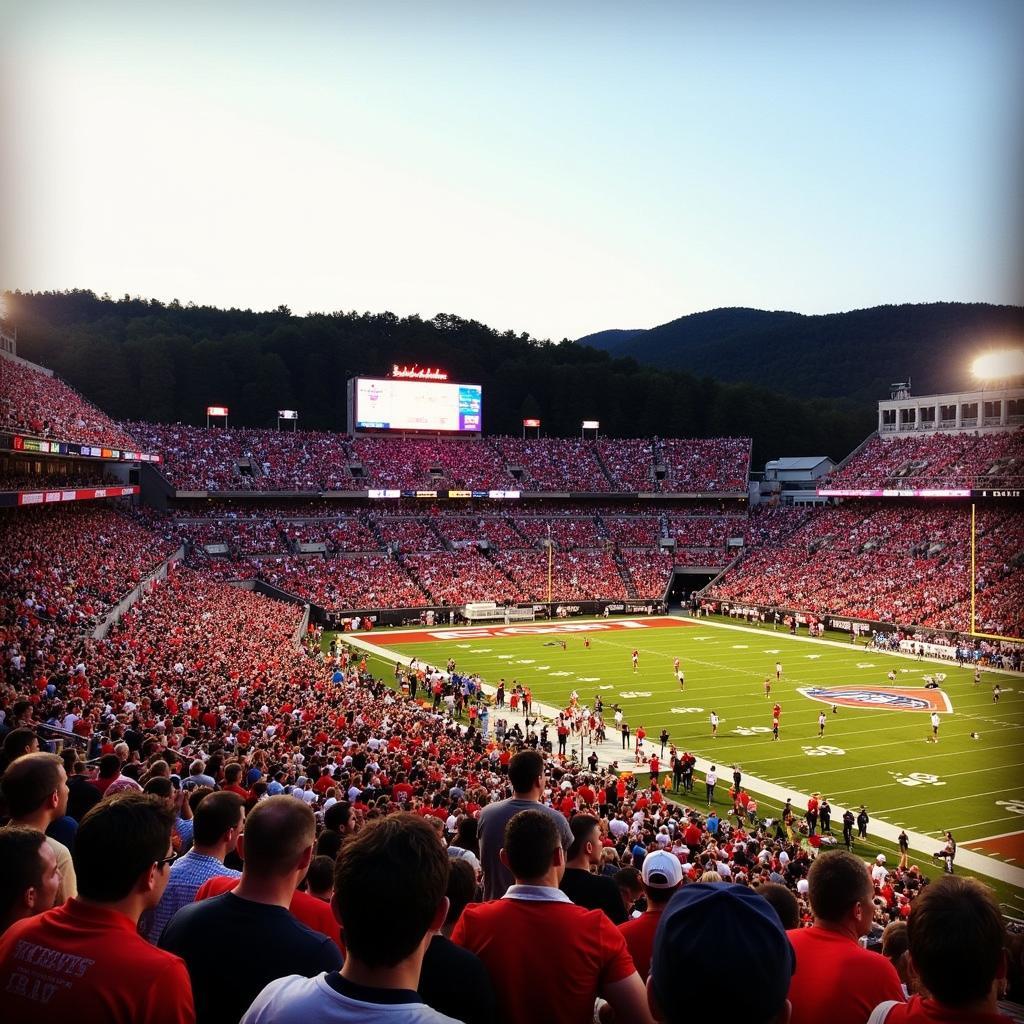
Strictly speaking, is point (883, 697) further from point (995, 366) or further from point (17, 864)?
point (995, 366)

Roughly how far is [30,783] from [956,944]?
414 cm

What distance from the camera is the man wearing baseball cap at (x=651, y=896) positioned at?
13.5ft

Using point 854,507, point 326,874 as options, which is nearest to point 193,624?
point 326,874

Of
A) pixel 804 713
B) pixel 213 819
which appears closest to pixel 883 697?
pixel 804 713

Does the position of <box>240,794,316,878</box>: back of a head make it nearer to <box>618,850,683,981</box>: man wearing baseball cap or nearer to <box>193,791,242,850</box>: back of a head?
<box>193,791,242,850</box>: back of a head

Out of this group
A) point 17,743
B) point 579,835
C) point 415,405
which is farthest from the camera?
point 415,405

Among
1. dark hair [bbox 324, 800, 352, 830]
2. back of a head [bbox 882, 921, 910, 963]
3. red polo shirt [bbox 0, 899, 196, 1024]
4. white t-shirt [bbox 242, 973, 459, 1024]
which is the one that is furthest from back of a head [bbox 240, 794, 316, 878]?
dark hair [bbox 324, 800, 352, 830]

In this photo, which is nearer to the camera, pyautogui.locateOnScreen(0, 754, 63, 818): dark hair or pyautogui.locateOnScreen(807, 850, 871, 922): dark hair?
pyautogui.locateOnScreen(807, 850, 871, 922): dark hair

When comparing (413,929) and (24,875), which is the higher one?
(413,929)

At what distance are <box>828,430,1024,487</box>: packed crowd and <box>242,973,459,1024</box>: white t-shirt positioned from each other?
5386cm

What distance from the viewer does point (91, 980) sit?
2797 millimetres

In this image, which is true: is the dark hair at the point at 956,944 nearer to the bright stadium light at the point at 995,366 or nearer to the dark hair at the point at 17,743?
the dark hair at the point at 17,743

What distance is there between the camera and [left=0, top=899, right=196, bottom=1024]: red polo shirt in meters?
2.76

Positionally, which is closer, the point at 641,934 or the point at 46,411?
the point at 641,934
